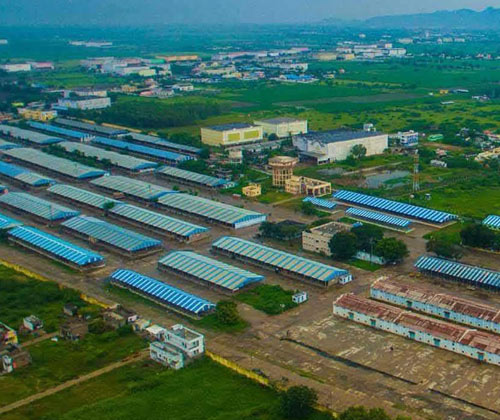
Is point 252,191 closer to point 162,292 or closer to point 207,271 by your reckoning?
point 207,271

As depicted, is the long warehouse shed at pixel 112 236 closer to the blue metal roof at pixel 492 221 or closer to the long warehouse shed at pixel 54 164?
the long warehouse shed at pixel 54 164

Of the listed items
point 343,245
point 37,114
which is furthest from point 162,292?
point 37,114

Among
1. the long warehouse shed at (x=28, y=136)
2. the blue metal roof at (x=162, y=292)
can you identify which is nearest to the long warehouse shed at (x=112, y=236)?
the blue metal roof at (x=162, y=292)

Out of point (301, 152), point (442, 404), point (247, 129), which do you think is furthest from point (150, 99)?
point (442, 404)

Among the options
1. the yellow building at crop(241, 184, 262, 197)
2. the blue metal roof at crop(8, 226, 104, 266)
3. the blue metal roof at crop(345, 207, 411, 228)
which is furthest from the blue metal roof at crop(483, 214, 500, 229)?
the blue metal roof at crop(8, 226, 104, 266)

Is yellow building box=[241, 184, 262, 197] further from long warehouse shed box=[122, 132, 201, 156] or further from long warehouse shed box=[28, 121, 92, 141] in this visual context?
long warehouse shed box=[28, 121, 92, 141]

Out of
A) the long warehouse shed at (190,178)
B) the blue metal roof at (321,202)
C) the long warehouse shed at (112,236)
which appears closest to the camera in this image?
the long warehouse shed at (112,236)
